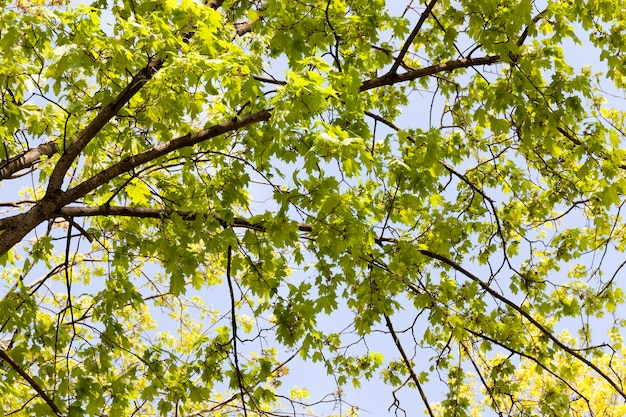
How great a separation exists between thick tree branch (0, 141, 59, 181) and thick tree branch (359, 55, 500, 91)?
3.83 metres

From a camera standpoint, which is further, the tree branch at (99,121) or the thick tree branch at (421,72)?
the thick tree branch at (421,72)

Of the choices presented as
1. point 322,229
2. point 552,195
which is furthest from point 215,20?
point 552,195

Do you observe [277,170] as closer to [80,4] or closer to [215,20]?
[215,20]

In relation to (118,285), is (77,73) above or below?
above

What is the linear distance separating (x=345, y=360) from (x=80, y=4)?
13.1ft

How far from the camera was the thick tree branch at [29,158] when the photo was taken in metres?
6.39

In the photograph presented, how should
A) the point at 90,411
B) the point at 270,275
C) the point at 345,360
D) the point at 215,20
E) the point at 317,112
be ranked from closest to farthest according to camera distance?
the point at 317,112, the point at 215,20, the point at 90,411, the point at 270,275, the point at 345,360

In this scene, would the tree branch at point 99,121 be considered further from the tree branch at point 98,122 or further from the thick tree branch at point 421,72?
the thick tree branch at point 421,72

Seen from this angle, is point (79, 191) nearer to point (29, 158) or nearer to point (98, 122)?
point (98, 122)

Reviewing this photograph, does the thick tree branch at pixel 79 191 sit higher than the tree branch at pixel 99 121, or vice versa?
the tree branch at pixel 99 121

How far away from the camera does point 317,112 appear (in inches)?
148

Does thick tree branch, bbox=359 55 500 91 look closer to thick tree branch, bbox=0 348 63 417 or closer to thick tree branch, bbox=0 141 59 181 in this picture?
thick tree branch, bbox=0 348 63 417

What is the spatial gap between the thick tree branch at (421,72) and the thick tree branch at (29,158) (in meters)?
3.83

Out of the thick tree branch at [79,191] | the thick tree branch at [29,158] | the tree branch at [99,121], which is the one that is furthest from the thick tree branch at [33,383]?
the thick tree branch at [29,158]
